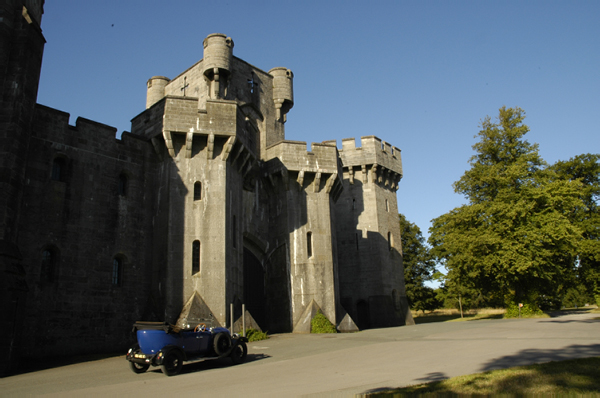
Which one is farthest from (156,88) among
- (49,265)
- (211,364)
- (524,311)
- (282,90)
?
(524,311)

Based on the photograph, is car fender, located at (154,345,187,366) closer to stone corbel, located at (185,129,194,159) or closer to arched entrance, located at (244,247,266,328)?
stone corbel, located at (185,129,194,159)

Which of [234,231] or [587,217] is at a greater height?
[587,217]

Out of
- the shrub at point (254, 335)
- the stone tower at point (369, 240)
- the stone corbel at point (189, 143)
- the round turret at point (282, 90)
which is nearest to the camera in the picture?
the shrub at point (254, 335)

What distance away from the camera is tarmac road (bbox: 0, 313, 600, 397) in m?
8.81

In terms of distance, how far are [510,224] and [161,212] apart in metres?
20.9

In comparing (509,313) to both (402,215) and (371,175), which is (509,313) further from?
(402,215)

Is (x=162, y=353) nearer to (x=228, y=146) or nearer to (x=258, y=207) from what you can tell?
(x=228, y=146)

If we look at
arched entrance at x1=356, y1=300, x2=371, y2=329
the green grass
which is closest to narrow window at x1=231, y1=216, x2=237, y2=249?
arched entrance at x1=356, y1=300, x2=371, y2=329

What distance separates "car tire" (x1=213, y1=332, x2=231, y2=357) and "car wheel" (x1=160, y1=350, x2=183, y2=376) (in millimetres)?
1220

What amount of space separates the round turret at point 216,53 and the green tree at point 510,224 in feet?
60.3

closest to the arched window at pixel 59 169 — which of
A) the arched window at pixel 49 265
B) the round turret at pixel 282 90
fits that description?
the arched window at pixel 49 265

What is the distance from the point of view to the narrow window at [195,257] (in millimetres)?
19672

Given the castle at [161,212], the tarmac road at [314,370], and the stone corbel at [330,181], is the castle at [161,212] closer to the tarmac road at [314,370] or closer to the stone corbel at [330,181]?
the stone corbel at [330,181]

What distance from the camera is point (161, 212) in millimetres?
20266
